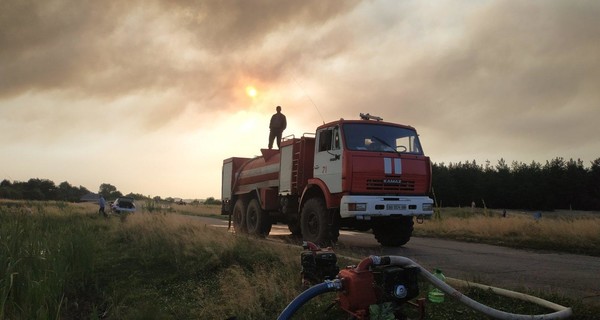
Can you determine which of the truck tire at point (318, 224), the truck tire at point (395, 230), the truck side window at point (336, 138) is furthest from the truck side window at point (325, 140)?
the truck tire at point (395, 230)

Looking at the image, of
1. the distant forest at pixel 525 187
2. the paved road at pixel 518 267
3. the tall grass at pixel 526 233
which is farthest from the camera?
the distant forest at pixel 525 187

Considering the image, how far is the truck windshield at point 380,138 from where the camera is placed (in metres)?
9.78

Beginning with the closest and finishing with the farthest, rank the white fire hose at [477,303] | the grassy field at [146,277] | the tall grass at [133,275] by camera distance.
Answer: the white fire hose at [477,303] → the grassy field at [146,277] → the tall grass at [133,275]

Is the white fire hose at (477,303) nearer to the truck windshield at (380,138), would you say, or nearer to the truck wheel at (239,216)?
the truck windshield at (380,138)

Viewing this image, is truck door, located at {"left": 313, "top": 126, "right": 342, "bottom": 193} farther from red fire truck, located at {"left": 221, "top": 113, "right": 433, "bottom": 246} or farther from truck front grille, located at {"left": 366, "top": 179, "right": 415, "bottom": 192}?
truck front grille, located at {"left": 366, "top": 179, "right": 415, "bottom": 192}

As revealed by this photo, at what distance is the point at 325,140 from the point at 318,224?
6.41 ft

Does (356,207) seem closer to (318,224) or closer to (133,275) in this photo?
(318,224)

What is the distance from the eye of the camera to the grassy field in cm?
520

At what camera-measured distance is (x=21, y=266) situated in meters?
6.86

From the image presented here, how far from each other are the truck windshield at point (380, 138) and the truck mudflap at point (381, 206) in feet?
3.65

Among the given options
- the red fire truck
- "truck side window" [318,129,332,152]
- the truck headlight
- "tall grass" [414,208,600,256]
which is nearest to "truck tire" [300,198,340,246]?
the red fire truck

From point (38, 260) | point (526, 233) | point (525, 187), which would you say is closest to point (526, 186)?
point (525, 187)

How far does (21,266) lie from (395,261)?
5968mm

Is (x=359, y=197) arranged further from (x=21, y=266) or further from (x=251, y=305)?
(x=21, y=266)
